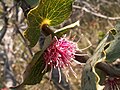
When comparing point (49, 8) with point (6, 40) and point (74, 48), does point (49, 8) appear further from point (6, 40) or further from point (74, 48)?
point (6, 40)

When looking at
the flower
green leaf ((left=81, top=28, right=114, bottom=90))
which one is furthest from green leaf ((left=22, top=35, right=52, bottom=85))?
green leaf ((left=81, top=28, right=114, bottom=90))

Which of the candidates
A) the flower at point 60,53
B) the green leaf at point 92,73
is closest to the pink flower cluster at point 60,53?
the flower at point 60,53

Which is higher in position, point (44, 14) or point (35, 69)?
point (44, 14)

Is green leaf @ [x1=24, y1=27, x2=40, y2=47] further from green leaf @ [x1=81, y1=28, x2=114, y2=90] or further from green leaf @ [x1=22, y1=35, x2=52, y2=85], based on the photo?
green leaf @ [x1=81, y1=28, x2=114, y2=90]

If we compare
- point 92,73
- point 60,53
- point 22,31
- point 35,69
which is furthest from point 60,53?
point 22,31

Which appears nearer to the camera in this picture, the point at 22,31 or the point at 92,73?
the point at 92,73

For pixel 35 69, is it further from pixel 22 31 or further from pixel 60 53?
pixel 22 31

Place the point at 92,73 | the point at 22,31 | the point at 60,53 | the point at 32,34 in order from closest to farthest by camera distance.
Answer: the point at 92,73 < the point at 32,34 < the point at 60,53 < the point at 22,31

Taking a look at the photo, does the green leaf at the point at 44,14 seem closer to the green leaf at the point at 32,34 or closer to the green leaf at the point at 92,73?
the green leaf at the point at 32,34
